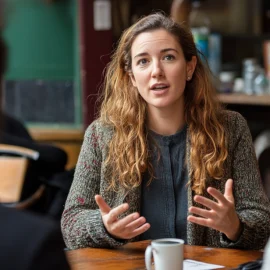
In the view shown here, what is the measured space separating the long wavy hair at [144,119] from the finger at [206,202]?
329 mm

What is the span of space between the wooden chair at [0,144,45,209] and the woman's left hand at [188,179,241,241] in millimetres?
2050

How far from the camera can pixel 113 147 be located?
2.49 meters

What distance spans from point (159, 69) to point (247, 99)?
2.48 meters

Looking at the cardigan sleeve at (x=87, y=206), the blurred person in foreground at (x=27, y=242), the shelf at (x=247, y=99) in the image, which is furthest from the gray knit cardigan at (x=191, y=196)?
the shelf at (x=247, y=99)

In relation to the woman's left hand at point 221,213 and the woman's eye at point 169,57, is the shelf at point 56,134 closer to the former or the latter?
the woman's eye at point 169,57

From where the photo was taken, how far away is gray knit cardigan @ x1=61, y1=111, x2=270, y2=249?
2314 millimetres

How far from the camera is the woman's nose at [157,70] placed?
246 centimetres

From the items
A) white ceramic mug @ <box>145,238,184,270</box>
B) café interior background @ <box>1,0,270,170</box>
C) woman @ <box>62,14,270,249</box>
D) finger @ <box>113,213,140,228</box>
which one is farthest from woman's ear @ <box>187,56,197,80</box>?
café interior background @ <box>1,0,270,170</box>

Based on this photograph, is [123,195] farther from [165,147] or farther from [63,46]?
[63,46]

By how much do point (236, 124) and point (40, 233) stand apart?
1.64 metres

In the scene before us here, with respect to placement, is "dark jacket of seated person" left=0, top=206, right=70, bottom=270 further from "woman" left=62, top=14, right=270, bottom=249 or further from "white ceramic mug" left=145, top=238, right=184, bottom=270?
"woman" left=62, top=14, right=270, bottom=249

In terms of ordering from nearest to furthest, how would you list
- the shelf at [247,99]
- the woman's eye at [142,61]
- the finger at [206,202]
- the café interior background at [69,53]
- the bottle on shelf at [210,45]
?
the finger at [206,202], the woman's eye at [142,61], the shelf at [247,99], the bottle on shelf at [210,45], the café interior background at [69,53]

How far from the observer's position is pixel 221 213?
83.3 inches

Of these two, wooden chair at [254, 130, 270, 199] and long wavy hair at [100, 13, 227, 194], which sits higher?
long wavy hair at [100, 13, 227, 194]
